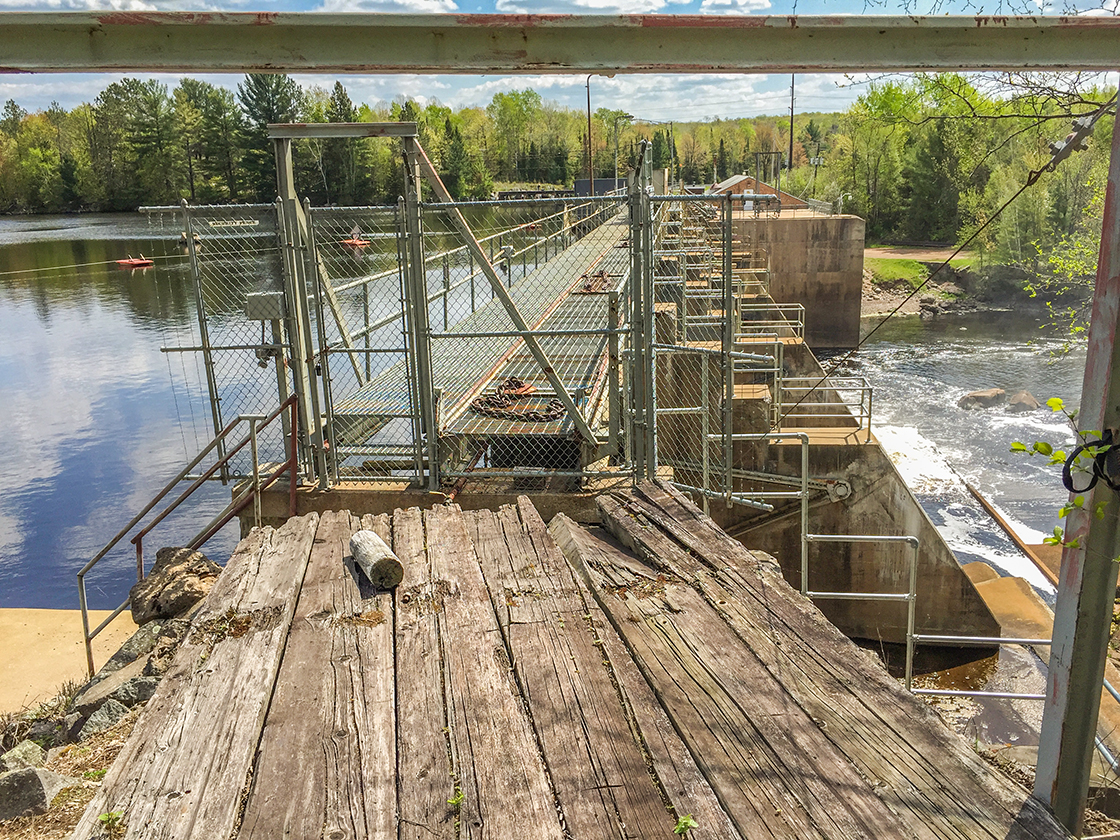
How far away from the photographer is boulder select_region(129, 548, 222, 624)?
8.18m

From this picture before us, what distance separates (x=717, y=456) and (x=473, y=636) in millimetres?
10118

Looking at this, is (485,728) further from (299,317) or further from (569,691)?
(299,317)

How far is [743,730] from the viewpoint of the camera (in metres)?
2.89

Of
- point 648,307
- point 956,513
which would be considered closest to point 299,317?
point 648,307

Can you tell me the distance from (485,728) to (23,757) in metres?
4.78

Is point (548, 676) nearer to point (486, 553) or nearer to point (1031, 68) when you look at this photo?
point (486, 553)

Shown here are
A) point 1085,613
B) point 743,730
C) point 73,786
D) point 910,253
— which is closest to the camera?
point 1085,613

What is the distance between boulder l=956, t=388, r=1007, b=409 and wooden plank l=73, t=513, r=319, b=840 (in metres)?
30.8

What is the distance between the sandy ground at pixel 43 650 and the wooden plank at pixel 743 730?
8240 millimetres

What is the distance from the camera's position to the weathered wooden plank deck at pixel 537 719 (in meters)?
2.49

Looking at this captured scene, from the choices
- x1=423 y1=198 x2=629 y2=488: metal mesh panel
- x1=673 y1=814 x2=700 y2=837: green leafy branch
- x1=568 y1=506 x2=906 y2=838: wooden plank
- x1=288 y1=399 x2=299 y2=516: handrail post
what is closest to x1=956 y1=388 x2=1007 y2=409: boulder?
x1=423 y1=198 x2=629 y2=488: metal mesh panel

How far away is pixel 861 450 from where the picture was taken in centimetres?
1384

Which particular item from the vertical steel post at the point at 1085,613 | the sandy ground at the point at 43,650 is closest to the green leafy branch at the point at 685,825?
the vertical steel post at the point at 1085,613

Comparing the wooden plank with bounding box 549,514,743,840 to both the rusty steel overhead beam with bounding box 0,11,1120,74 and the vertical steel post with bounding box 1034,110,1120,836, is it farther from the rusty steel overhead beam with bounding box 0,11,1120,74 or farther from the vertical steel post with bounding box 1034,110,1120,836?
the rusty steel overhead beam with bounding box 0,11,1120,74
